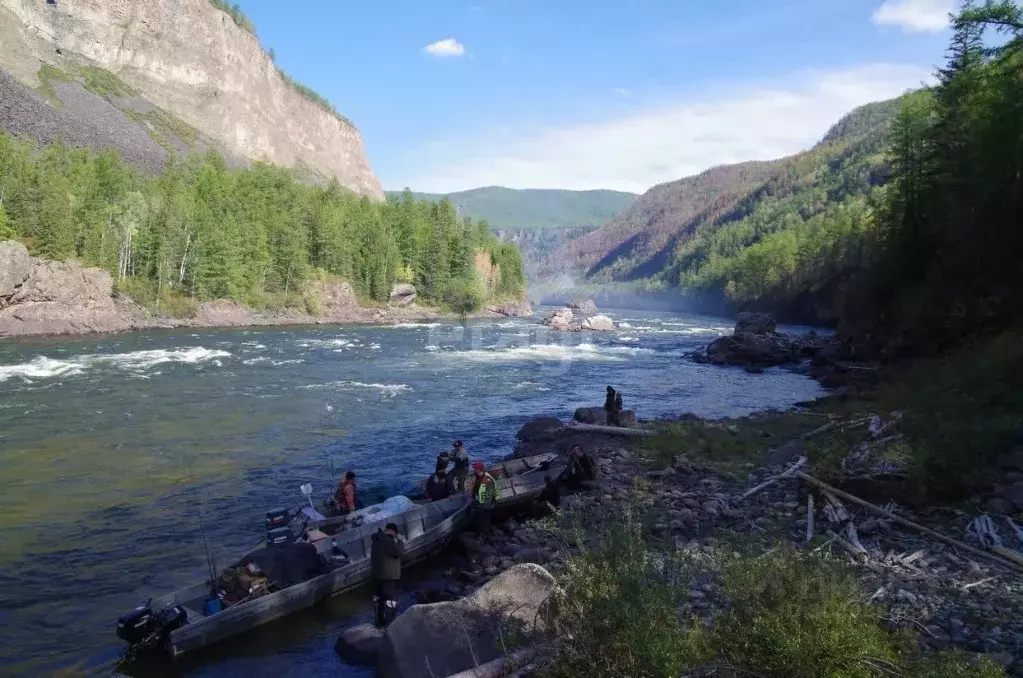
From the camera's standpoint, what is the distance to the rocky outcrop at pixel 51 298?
4953cm

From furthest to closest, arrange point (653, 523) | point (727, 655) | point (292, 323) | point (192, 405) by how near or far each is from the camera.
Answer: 1. point (292, 323)
2. point (192, 405)
3. point (653, 523)
4. point (727, 655)

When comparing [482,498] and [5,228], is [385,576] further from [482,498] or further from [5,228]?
[5,228]

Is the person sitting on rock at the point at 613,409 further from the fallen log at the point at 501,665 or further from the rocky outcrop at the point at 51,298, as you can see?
the rocky outcrop at the point at 51,298

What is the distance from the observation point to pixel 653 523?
12617 millimetres

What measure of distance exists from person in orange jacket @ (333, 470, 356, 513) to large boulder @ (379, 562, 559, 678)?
6.34 meters

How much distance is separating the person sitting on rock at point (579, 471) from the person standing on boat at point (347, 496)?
5.72 m

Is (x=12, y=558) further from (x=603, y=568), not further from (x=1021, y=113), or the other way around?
(x=1021, y=113)

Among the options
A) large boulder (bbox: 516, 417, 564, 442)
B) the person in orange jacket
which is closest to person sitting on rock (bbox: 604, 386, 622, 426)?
large boulder (bbox: 516, 417, 564, 442)

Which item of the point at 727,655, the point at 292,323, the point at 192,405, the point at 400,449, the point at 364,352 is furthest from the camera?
the point at 292,323

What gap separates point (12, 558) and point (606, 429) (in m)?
16.9

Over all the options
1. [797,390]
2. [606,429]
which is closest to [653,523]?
[606,429]

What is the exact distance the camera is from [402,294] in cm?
9119

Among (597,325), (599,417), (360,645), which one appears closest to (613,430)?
(599,417)

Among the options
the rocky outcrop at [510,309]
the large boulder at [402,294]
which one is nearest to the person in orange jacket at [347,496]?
the large boulder at [402,294]
